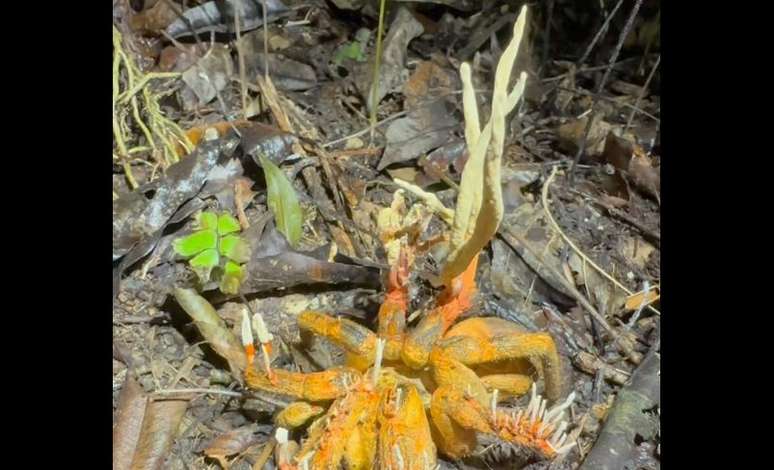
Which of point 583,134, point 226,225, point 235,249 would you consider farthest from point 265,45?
point 583,134

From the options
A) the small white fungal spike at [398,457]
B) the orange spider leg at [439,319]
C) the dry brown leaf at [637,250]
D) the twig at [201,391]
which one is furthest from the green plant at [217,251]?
the dry brown leaf at [637,250]

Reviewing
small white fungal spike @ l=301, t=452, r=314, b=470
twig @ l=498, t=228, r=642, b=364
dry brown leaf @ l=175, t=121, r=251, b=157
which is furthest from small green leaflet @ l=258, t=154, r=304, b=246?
small white fungal spike @ l=301, t=452, r=314, b=470

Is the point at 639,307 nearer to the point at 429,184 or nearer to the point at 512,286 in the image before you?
the point at 512,286

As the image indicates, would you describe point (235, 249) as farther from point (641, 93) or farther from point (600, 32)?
point (641, 93)

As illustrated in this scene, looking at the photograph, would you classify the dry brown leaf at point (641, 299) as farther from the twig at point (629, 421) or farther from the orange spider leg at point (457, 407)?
the orange spider leg at point (457, 407)

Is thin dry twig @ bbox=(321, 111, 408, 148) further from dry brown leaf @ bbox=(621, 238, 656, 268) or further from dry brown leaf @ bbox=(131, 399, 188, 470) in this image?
dry brown leaf @ bbox=(131, 399, 188, 470)

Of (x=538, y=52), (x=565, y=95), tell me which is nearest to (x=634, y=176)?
(x=565, y=95)
